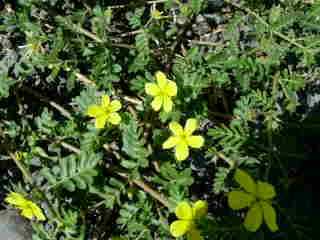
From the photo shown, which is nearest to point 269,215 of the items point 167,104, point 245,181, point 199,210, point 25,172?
point 245,181

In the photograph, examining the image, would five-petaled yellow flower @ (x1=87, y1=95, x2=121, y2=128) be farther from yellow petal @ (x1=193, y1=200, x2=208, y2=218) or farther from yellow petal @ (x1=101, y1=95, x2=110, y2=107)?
yellow petal @ (x1=193, y1=200, x2=208, y2=218)

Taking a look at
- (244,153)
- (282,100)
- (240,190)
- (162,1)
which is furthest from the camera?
(162,1)

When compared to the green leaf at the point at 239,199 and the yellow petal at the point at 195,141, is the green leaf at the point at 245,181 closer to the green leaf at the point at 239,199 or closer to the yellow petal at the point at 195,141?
the green leaf at the point at 239,199

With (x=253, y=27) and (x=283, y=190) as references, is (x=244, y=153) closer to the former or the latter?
(x=283, y=190)

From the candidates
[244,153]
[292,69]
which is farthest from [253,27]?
[244,153]

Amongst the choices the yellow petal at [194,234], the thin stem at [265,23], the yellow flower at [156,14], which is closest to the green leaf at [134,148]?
the yellow petal at [194,234]
